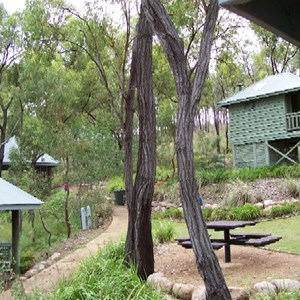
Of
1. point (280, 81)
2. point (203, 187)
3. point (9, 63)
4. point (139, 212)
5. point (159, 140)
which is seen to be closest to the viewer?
point (139, 212)

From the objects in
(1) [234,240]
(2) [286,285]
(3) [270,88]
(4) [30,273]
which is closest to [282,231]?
(1) [234,240]

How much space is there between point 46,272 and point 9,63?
18343mm

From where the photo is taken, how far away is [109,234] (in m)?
14.9

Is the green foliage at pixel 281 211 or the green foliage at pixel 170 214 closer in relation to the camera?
the green foliage at pixel 281 211

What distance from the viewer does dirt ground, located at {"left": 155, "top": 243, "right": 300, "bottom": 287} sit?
7673 millimetres

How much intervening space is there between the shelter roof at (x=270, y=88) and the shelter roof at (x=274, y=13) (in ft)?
66.8

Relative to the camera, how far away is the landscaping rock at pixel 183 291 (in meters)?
6.98

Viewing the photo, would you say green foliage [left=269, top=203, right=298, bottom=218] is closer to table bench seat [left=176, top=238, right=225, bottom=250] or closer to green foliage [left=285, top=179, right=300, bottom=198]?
green foliage [left=285, top=179, right=300, bottom=198]

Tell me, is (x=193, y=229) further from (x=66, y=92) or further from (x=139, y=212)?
(x=66, y=92)

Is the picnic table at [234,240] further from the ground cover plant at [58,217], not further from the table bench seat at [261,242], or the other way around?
the ground cover plant at [58,217]

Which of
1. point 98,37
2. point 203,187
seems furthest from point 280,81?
point 98,37

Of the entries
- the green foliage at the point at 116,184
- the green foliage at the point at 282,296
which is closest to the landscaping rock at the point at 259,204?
the green foliage at the point at 282,296

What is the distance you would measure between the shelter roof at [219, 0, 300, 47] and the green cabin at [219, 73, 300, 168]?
799 inches

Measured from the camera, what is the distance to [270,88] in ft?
80.7
